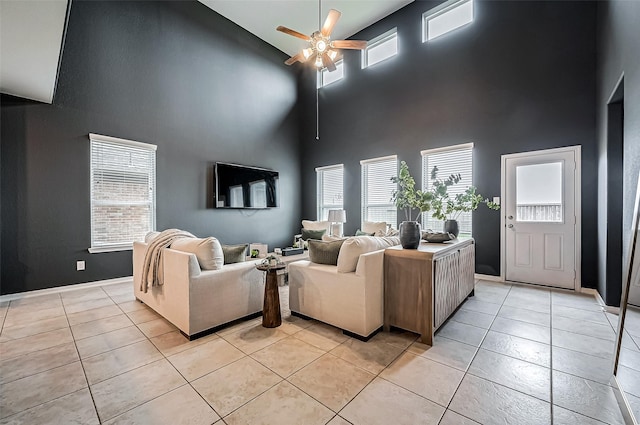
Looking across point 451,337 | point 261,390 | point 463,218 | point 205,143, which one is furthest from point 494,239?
point 205,143

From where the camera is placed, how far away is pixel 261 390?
1.64 metres

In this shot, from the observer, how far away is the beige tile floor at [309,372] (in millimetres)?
1456

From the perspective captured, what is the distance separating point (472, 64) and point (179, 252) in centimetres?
524

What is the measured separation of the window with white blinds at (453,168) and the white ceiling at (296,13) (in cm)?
311

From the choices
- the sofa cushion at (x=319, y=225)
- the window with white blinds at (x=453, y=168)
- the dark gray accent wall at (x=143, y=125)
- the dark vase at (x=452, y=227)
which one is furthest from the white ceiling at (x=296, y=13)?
the dark vase at (x=452, y=227)

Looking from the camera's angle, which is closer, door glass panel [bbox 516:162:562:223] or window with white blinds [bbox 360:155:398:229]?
door glass panel [bbox 516:162:562:223]

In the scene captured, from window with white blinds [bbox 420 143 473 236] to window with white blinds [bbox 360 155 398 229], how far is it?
2.04 feet

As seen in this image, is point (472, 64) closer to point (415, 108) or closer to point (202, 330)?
point (415, 108)

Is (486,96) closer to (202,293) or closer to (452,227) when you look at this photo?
(452,227)

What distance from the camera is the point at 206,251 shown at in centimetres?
246

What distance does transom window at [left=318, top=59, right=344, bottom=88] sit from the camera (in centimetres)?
659

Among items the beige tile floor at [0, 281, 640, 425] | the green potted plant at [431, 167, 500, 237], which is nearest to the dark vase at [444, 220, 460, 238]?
the green potted plant at [431, 167, 500, 237]

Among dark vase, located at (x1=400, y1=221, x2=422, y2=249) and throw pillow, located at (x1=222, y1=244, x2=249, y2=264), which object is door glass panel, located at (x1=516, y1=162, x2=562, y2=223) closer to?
dark vase, located at (x1=400, y1=221, x2=422, y2=249)

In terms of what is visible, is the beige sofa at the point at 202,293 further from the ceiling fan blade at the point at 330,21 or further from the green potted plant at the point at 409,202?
the ceiling fan blade at the point at 330,21
